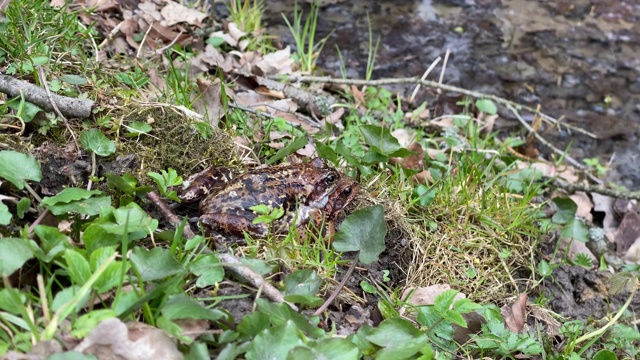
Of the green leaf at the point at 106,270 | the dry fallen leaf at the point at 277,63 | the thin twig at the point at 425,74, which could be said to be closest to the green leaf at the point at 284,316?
the green leaf at the point at 106,270

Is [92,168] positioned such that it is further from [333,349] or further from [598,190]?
[598,190]

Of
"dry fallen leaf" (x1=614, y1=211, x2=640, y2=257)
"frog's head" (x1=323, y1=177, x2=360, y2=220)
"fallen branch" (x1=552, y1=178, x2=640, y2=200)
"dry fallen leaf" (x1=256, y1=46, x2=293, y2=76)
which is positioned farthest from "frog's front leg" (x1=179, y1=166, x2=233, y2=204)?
"dry fallen leaf" (x1=614, y1=211, x2=640, y2=257)

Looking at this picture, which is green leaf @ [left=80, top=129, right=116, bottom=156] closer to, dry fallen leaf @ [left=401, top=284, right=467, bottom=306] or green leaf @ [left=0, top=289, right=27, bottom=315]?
green leaf @ [left=0, top=289, right=27, bottom=315]

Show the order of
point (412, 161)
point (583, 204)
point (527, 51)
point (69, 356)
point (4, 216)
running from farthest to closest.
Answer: point (527, 51) → point (583, 204) → point (412, 161) → point (4, 216) → point (69, 356)

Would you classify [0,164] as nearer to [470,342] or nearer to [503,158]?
[470,342]

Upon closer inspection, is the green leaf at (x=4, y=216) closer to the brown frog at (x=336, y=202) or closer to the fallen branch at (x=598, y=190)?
the brown frog at (x=336, y=202)

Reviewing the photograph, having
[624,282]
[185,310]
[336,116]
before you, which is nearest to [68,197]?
[185,310]
